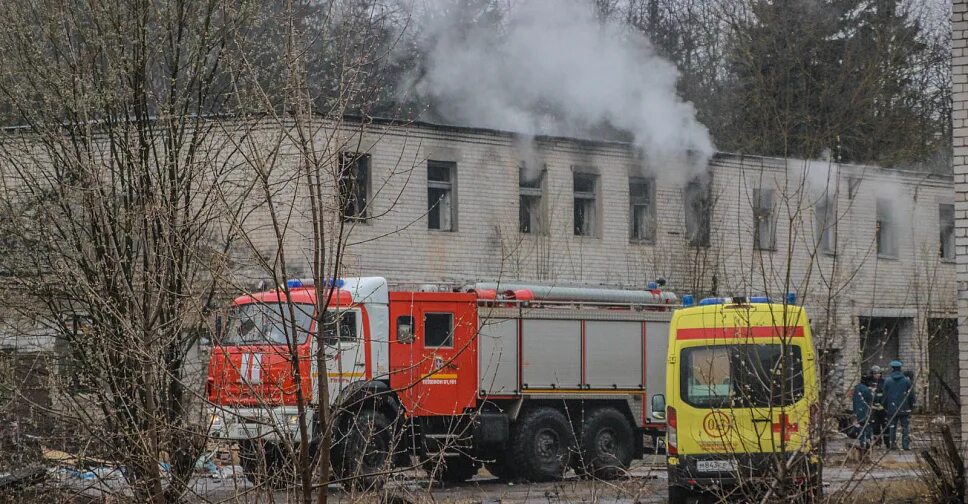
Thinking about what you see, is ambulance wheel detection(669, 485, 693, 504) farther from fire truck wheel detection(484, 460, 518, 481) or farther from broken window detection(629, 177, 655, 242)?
broken window detection(629, 177, 655, 242)

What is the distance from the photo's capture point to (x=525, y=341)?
1764cm

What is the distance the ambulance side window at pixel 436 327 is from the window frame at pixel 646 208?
32.6 feet

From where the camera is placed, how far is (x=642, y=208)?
→ 26.3 m

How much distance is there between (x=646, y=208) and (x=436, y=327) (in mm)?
10290

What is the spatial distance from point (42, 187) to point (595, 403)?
405 inches

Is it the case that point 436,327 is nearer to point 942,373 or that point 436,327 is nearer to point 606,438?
point 606,438

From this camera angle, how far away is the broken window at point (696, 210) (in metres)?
26.0

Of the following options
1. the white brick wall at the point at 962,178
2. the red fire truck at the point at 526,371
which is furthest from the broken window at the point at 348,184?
the red fire truck at the point at 526,371

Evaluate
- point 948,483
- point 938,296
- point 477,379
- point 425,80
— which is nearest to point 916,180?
point 938,296

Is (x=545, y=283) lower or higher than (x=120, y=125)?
lower

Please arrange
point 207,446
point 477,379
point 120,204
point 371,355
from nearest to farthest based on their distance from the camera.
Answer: point 207,446, point 120,204, point 371,355, point 477,379

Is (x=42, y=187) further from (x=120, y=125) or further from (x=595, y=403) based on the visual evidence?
(x=595, y=403)

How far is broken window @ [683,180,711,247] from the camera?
26.0 metres

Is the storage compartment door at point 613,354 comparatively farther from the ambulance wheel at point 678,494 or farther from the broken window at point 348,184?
the broken window at point 348,184
